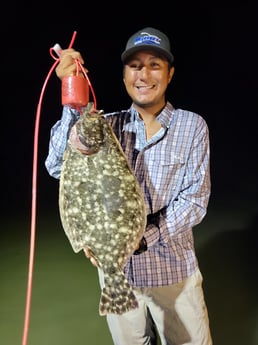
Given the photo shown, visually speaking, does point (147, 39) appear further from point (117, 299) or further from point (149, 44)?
point (117, 299)

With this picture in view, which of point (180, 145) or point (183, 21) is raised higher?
point (183, 21)

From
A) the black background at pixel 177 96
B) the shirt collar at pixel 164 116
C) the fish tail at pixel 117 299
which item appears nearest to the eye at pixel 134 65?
the shirt collar at pixel 164 116

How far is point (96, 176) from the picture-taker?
94 centimetres

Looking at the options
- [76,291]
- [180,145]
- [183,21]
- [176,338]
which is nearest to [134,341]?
[176,338]

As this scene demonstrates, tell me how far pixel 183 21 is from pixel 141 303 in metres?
1.77

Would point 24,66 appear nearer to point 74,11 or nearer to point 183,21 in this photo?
point 74,11

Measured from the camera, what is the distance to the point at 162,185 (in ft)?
4.20

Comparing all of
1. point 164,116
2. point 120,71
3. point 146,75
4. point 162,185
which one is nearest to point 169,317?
point 162,185

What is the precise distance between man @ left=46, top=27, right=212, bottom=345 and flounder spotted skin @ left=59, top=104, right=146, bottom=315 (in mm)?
200

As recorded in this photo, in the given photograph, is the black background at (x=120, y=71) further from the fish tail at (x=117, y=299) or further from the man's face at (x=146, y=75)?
the fish tail at (x=117, y=299)

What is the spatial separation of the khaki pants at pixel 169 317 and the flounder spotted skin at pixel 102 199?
1.40ft

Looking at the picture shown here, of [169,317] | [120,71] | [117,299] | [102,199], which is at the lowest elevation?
[169,317]

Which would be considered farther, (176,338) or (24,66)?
(24,66)

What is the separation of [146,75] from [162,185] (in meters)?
0.31
